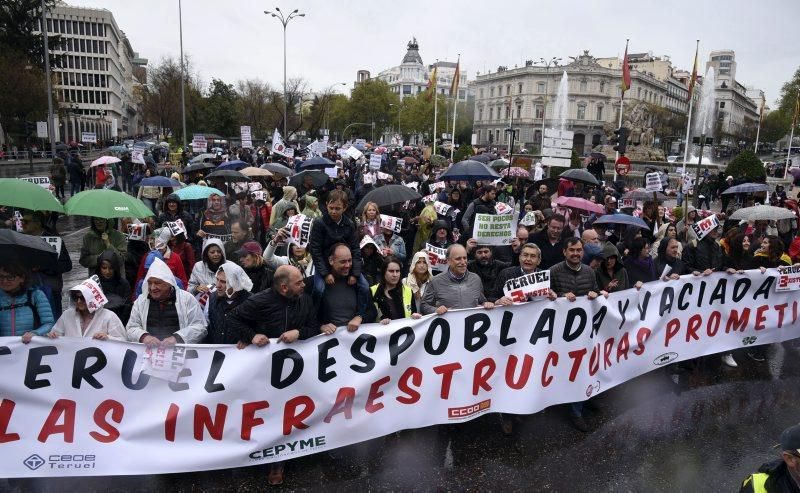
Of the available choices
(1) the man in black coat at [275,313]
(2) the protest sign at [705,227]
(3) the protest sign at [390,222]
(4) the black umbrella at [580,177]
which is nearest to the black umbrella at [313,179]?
(3) the protest sign at [390,222]

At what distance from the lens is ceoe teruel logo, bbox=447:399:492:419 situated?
4.59 meters

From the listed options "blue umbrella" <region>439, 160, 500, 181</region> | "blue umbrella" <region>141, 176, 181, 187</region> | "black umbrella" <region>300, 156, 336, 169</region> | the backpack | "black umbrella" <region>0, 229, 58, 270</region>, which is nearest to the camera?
the backpack

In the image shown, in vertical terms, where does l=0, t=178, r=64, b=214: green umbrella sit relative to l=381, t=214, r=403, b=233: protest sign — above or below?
above

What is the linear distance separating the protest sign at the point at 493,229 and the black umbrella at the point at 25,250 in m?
4.27

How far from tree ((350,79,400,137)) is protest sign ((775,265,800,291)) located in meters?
84.5

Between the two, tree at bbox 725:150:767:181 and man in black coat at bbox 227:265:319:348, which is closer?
man in black coat at bbox 227:265:319:348

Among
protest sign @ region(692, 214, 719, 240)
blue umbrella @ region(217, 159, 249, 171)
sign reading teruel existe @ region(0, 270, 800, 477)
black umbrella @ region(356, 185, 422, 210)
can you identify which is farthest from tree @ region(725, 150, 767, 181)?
sign reading teruel existe @ region(0, 270, 800, 477)

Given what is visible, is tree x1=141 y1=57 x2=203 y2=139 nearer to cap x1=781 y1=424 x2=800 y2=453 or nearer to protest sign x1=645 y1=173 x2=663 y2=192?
protest sign x1=645 y1=173 x2=663 y2=192

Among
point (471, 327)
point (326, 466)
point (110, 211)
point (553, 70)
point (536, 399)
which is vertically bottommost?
point (326, 466)

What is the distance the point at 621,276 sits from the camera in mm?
5660

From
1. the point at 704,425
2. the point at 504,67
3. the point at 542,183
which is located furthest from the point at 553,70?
the point at 704,425

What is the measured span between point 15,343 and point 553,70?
354 ft

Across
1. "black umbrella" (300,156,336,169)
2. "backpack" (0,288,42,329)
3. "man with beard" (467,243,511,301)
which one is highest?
"black umbrella" (300,156,336,169)

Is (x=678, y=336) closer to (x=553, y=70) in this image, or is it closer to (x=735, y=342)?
(x=735, y=342)
